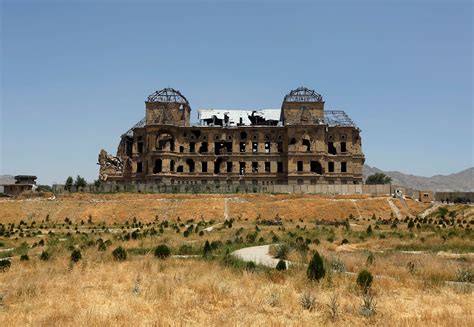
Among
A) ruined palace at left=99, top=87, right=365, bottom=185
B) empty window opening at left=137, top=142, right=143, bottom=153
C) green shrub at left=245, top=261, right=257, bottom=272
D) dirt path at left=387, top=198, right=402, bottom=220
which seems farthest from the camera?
empty window opening at left=137, top=142, right=143, bottom=153

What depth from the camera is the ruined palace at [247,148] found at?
83438mm

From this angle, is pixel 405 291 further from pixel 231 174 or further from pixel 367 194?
pixel 231 174

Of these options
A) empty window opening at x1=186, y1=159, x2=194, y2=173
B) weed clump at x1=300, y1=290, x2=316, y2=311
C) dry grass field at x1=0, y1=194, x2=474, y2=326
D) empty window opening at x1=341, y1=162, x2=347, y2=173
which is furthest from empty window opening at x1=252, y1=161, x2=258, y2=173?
weed clump at x1=300, y1=290, x2=316, y2=311

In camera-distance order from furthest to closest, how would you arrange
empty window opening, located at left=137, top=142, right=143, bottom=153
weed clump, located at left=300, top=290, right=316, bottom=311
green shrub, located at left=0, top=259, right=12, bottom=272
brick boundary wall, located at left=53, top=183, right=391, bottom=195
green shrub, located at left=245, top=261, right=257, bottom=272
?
1. empty window opening, located at left=137, top=142, right=143, bottom=153
2. brick boundary wall, located at left=53, top=183, right=391, bottom=195
3. green shrub, located at left=0, top=259, right=12, bottom=272
4. green shrub, located at left=245, top=261, right=257, bottom=272
5. weed clump, located at left=300, top=290, right=316, bottom=311

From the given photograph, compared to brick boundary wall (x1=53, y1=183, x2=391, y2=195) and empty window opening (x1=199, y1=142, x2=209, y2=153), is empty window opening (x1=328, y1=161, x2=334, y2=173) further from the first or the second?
empty window opening (x1=199, y1=142, x2=209, y2=153)

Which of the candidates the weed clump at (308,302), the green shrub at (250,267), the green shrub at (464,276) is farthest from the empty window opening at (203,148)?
the weed clump at (308,302)

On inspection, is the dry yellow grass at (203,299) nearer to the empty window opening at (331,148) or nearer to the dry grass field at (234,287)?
the dry grass field at (234,287)

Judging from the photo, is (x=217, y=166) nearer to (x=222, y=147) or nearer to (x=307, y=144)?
(x=222, y=147)

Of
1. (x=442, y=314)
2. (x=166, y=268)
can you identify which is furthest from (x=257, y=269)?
(x=442, y=314)

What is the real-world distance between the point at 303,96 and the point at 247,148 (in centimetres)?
1542

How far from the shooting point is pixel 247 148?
8669 cm

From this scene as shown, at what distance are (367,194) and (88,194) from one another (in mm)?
47738

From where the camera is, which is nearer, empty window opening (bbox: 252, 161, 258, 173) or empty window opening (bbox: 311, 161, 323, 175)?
empty window opening (bbox: 311, 161, 323, 175)

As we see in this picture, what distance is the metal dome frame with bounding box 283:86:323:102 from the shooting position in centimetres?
8638
